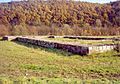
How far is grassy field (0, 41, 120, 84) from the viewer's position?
8.28 meters

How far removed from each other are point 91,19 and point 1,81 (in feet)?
159

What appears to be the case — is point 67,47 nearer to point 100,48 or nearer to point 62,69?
point 100,48

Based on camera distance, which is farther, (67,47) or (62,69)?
→ (67,47)

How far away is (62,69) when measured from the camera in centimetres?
973

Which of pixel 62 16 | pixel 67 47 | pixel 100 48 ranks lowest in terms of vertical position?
pixel 62 16

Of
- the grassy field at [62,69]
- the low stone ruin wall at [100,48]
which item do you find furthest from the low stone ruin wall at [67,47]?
the grassy field at [62,69]

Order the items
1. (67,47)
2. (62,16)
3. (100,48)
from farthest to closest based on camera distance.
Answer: (62,16) → (67,47) → (100,48)

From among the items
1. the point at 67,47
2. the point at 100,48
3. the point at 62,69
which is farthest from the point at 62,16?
the point at 62,69

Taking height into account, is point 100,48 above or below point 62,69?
above

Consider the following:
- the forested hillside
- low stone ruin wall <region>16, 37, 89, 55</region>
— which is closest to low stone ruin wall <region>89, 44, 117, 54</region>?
low stone ruin wall <region>16, 37, 89, 55</region>

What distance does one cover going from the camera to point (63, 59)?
1173 cm

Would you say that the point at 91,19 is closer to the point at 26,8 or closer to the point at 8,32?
the point at 26,8

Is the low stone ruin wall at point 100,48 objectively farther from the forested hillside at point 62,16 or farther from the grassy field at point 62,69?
the forested hillside at point 62,16

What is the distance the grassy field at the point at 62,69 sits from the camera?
8280 millimetres
